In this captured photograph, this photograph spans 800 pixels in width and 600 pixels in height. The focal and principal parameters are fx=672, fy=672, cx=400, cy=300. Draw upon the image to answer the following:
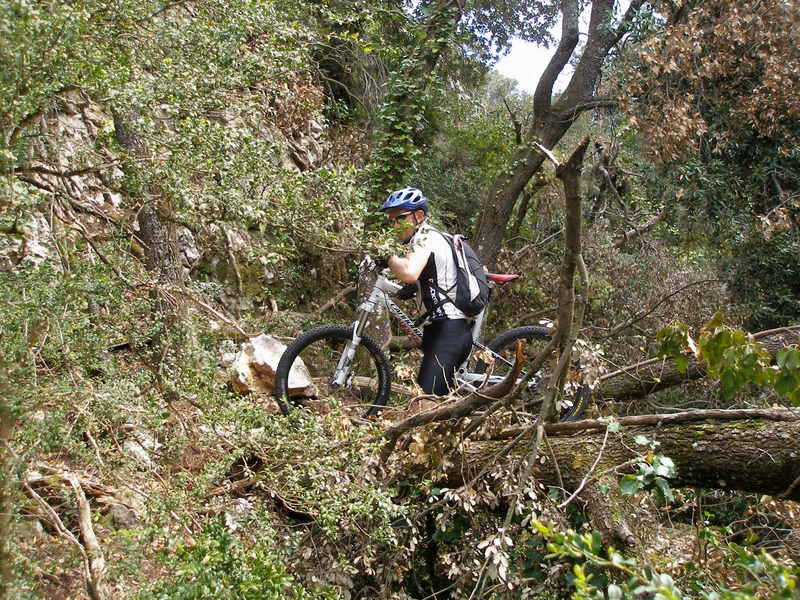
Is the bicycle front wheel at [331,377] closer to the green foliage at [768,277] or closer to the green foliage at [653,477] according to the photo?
the green foliage at [653,477]

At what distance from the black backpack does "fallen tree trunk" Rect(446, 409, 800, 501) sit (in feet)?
3.68

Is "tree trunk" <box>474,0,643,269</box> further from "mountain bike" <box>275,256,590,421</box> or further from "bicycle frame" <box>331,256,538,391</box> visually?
"bicycle frame" <box>331,256,538,391</box>

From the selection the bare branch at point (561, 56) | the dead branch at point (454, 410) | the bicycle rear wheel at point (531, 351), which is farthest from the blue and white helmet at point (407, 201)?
the bare branch at point (561, 56)

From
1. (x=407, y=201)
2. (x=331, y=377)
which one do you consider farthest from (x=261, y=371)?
(x=407, y=201)

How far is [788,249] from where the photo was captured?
7109mm

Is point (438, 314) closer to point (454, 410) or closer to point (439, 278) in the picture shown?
point (439, 278)

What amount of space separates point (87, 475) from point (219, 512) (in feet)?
2.64

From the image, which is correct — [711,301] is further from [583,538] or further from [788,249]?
[583,538]

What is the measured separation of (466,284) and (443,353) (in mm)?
500

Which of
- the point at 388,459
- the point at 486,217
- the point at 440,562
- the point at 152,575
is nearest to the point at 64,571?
the point at 152,575

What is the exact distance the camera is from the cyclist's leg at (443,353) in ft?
15.0

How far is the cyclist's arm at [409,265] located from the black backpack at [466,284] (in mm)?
324

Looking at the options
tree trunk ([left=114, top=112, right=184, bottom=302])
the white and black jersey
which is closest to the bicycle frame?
the white and black jersey

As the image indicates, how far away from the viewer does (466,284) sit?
4.62 metres
